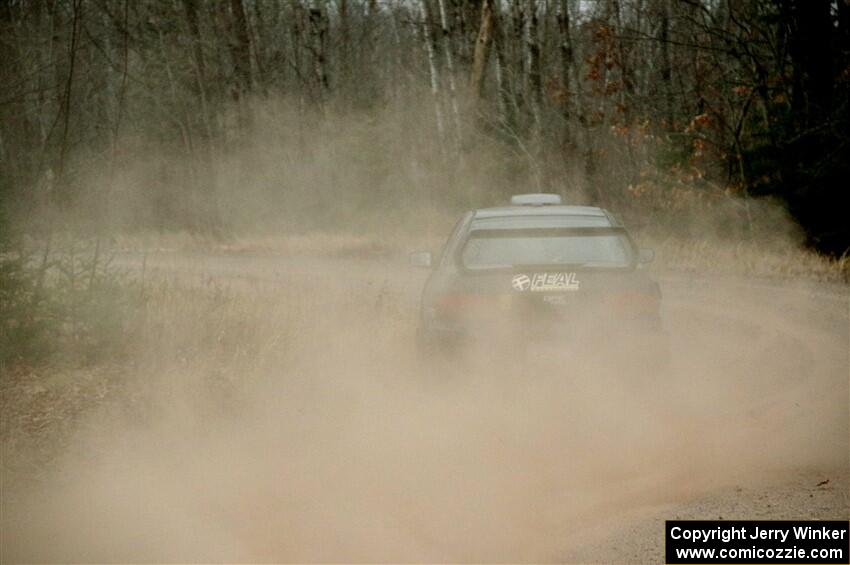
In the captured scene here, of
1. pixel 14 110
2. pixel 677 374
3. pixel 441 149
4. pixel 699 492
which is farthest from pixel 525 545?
pixel 441 149

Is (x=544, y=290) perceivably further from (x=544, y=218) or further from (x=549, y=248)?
(x=544, y=218)

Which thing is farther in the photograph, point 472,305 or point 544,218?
point 544,218

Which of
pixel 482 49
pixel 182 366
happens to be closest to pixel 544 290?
pixel 182 366

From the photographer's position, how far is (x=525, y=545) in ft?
15.6

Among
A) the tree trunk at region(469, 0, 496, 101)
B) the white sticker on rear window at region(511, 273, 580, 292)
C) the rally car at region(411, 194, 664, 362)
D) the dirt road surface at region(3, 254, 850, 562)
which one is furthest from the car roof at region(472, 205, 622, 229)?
the tree trunk at region(469, 0, 496, 101)

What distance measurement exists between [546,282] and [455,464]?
1614mm

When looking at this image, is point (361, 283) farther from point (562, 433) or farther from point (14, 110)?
point (562, 433)

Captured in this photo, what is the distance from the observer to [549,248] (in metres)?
7.81

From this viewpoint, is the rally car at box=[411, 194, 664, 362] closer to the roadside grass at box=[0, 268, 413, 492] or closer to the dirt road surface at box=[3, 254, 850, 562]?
the dirt road surface at box=[3, 254, 850, 562]

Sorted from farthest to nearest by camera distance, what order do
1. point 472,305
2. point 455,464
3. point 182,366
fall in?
1. point 182,366
2. point 472,305
3. point 455,464

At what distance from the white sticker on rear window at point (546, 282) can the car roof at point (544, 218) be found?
0.80 m

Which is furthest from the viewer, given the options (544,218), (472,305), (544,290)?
(544,218)

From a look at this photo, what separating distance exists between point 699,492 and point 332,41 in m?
39.4

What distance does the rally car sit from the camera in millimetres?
6973
